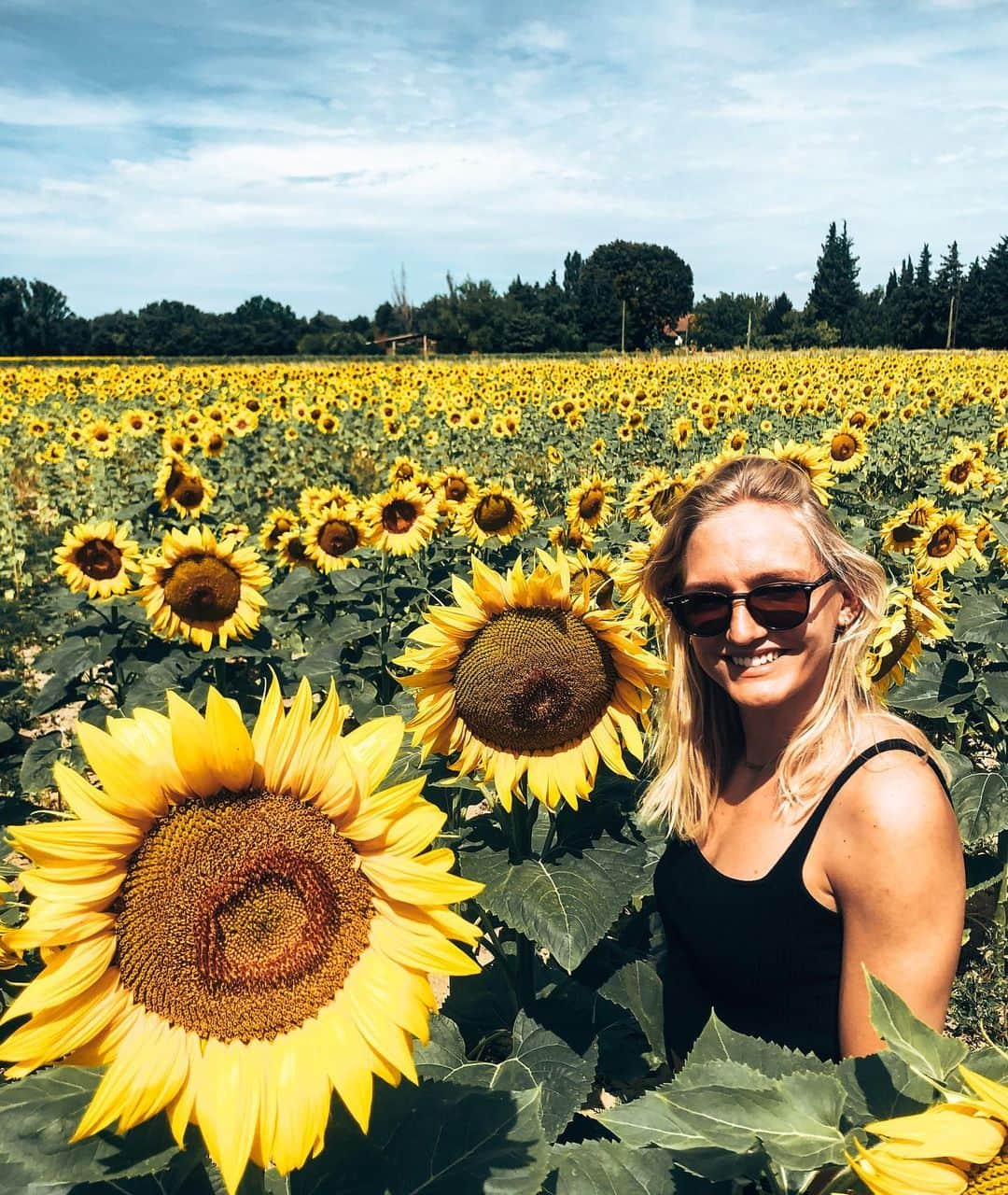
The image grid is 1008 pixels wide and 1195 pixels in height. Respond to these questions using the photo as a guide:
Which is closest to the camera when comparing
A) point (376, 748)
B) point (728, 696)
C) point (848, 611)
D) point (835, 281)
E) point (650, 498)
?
point (376, 748)

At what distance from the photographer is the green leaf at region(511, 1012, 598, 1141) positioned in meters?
2.07

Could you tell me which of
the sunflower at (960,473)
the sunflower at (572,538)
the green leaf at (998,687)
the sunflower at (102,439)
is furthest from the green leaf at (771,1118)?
the sunflower at (102,439)

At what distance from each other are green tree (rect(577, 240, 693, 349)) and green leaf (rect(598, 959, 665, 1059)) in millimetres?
52001

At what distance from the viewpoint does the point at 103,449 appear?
41.3ft

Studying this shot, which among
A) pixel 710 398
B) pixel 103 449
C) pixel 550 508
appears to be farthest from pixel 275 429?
pixel 710 398

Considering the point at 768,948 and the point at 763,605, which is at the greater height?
the point at 763,605

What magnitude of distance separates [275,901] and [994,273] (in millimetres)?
75588

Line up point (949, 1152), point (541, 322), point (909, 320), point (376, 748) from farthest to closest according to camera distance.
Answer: point (909, 320) → point (541, 322) → point (376, 748) → point (949, 1152)

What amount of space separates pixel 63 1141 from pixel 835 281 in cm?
9692

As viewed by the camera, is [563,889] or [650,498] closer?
[563,889]

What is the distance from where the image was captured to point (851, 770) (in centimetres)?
196

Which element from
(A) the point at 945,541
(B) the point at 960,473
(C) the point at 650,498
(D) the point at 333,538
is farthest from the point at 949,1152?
(B) the point at 960,473

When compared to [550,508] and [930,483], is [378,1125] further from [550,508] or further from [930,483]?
[550,508]

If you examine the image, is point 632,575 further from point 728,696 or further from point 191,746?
point 191,746
